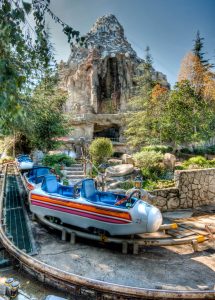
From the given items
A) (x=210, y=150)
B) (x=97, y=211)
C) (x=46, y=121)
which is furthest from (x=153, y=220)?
(x=210, y=150)

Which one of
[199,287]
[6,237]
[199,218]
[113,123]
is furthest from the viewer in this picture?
[113,123]

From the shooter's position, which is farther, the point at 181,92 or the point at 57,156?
the point at 181,92

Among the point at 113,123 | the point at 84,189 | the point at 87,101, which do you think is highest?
the point at 87,101

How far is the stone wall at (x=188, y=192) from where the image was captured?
9.21 metres

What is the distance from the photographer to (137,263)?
5.16m

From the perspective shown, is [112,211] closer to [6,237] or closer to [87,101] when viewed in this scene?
[6,237]

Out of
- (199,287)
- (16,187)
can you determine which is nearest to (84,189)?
(199,287)

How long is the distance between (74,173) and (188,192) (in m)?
6.57

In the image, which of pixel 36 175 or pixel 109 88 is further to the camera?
pixel 109 88

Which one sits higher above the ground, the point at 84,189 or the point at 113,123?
the point at 113,123

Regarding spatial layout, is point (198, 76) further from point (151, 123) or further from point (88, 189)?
point (88, 189)

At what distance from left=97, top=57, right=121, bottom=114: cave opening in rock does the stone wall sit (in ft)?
94.4

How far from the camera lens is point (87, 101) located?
38094 mm

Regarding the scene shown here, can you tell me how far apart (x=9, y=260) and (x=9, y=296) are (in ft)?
8.13
